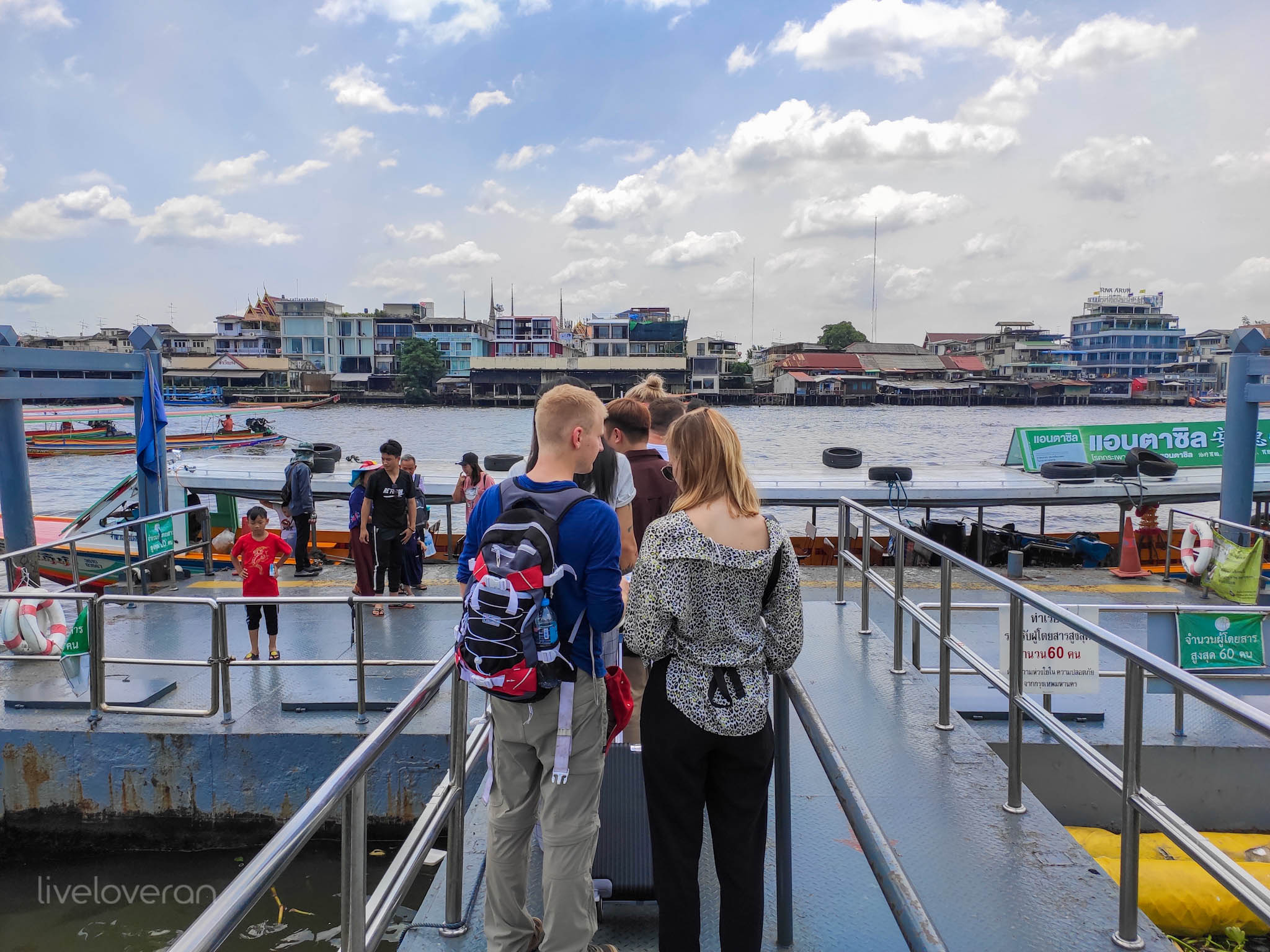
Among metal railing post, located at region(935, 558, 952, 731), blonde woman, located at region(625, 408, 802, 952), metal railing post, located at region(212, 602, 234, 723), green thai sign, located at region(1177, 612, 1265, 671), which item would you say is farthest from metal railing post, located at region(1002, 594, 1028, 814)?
metal railing post, located at region(212, 602, 234, 723)

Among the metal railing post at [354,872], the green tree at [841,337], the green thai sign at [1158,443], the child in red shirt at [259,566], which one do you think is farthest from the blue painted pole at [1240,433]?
the green tree at [841,337]

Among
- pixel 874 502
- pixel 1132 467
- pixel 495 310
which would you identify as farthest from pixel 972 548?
pixel 495 310

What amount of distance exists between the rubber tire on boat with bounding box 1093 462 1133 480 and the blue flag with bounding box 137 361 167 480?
12072mm

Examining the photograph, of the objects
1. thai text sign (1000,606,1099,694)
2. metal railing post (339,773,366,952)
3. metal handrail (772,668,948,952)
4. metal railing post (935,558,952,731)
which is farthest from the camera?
metal railing post (935,558,952,731)

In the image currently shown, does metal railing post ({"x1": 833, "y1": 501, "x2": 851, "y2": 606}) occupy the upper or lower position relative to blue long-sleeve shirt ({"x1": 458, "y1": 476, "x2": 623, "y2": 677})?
lower

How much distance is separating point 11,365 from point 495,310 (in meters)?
155

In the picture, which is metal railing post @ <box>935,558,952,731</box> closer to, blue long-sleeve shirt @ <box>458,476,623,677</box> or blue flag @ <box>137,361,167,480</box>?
blue long-sleeve shirt @ <box>458,476,623,677</box>

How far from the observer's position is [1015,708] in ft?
11.5

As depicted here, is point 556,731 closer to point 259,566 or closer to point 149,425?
point 259,566

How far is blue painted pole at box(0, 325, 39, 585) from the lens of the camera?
8.17m

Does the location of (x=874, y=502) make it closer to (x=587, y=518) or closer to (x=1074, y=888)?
(x=1074, y=888)

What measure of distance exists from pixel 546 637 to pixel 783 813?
0.93 meters

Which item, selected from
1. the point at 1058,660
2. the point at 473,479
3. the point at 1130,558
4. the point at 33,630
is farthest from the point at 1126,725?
the point at 1130,558

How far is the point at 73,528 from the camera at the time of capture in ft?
42.6
